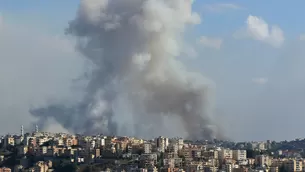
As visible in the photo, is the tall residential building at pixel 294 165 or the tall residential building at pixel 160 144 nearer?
the tall residential building at pixel 294 165

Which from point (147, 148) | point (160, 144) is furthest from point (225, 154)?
point (147, 148)

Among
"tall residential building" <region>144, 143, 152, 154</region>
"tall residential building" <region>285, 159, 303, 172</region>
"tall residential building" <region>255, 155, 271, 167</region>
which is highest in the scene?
"tall residential building" <region>144, 143, 152, 154</region>

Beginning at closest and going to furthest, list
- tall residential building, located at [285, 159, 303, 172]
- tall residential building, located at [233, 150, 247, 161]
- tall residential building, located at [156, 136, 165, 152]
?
tall residential building, located at [285, 159, 303, 172] < tall residential building, located at [233, 150, 247, 161] < tall residential building, located at [156, 136, 165, 152]

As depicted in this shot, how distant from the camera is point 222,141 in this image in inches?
2574

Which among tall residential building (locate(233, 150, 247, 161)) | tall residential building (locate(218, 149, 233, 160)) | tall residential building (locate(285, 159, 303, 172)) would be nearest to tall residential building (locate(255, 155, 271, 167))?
tall residential building (locate(285, 159, 303, 172))

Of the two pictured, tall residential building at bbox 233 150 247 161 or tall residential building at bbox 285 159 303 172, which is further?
tall residential building at bbox 233 150 247 161

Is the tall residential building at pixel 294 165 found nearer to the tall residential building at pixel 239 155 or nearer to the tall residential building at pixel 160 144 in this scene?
the tall residential building at pixel 239 155

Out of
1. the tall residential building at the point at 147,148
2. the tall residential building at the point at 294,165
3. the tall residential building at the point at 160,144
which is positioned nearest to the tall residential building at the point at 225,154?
the tall residential building at the point at 160,144

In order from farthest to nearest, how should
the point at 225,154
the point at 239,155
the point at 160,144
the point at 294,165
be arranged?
the point at 160,144 → the point at 239,155 → the point at 225,154 → the point at 294,165

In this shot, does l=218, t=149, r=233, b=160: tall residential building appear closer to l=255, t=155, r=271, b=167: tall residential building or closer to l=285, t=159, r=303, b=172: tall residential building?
l=255, t=155, r=271, b=167: tall residential building

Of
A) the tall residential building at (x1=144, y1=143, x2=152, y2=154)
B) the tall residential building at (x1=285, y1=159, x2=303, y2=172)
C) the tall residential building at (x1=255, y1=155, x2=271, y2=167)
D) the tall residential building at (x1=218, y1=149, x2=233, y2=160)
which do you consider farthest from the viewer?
the tall residential building at (x1=144, y1=143, x2=152, y2=154)

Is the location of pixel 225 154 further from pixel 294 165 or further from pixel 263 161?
pixel 294 165

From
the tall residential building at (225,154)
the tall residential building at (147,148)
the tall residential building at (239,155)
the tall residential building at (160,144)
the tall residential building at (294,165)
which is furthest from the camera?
the tall residential building at (160,144)

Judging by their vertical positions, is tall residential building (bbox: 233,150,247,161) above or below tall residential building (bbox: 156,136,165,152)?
below
